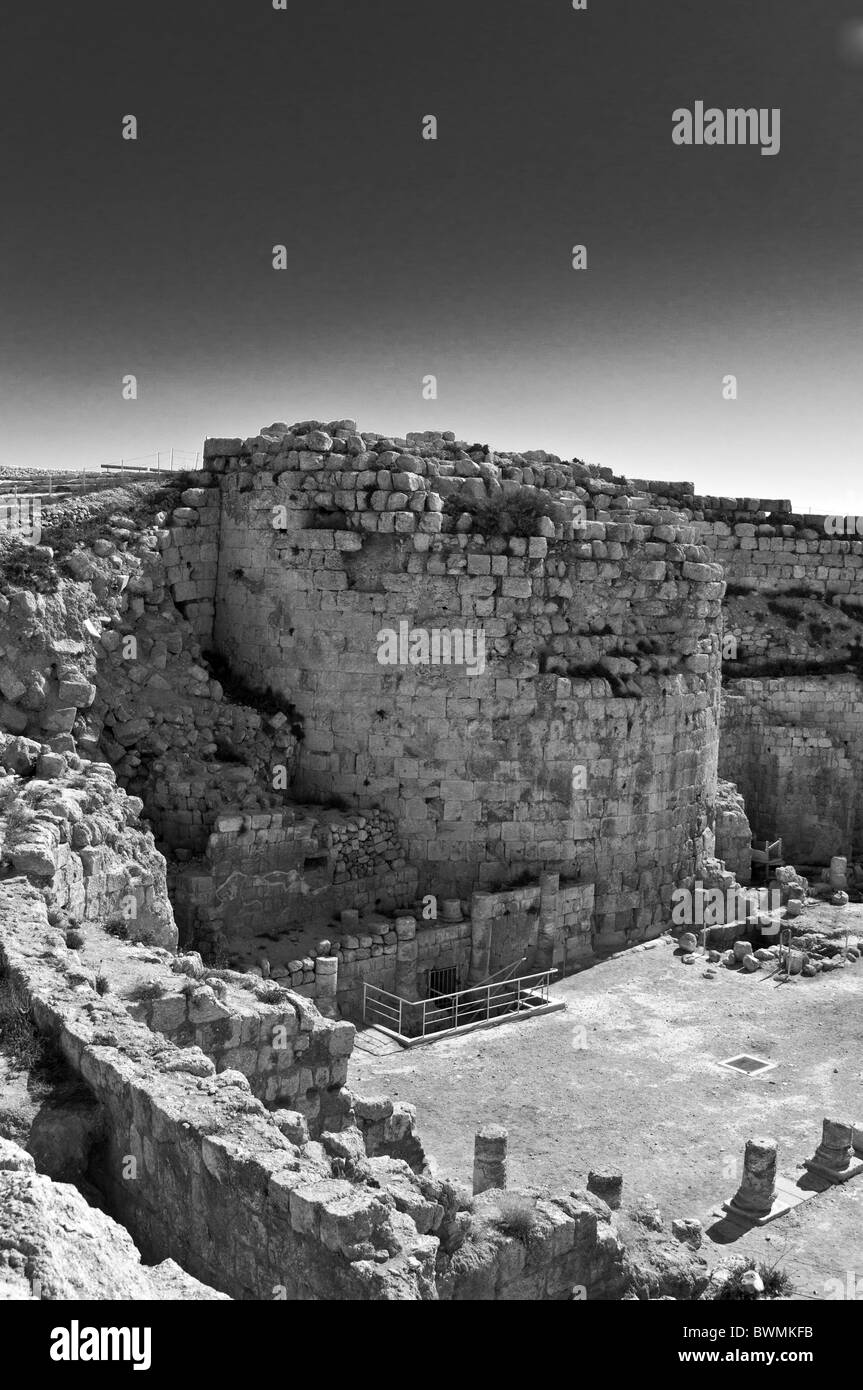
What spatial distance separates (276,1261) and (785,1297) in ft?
14.2

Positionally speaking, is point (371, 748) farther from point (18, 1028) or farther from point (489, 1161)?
point (18, 1028)

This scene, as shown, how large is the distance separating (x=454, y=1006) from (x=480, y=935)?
5.85 ft

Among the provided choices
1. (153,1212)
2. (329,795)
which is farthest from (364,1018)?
(153,1212)

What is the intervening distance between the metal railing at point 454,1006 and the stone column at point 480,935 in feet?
0.59

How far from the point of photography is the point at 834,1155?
36.0ft

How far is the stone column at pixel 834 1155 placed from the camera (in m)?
10.9

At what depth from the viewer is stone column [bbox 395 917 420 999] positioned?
48.5 feet

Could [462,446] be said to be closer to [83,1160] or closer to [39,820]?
[39,820]

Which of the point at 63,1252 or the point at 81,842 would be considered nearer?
the point at 63,1252

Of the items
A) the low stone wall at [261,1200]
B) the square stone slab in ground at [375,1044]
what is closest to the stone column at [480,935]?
the square stone slab in ground at [375,1044]

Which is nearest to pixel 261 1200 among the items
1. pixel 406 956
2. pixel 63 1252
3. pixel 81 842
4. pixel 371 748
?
pixel 63 1252

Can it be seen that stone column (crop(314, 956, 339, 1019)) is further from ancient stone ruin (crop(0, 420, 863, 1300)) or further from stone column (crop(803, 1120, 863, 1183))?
stone column (crop(803, 1120, 863, 1183))

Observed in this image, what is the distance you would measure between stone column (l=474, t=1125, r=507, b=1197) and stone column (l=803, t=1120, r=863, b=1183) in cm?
317

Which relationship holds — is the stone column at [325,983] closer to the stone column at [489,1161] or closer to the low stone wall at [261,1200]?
the stone column at [489,1161]
